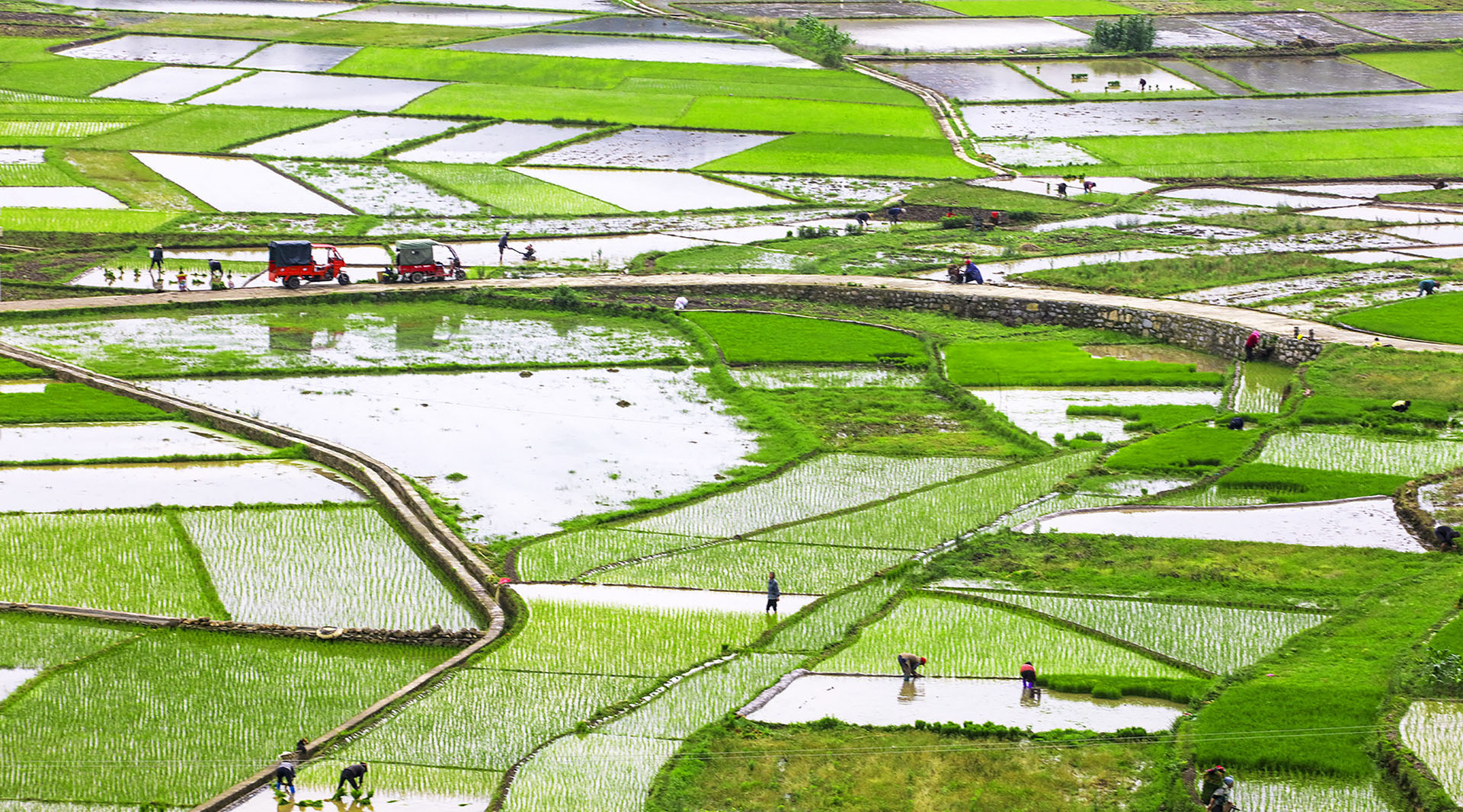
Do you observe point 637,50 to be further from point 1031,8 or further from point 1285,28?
point 1285,28

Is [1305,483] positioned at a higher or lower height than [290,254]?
lower

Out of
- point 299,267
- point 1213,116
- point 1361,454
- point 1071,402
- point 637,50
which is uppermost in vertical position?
point 637,50

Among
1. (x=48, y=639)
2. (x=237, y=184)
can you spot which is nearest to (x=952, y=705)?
(x=48, y=639)

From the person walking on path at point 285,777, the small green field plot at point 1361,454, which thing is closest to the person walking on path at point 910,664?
the person walking on path at point 285,777

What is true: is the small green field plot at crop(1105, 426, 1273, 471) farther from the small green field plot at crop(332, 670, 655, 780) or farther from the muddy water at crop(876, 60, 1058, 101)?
the muddy water at crop(876, 60, 1058, 101)

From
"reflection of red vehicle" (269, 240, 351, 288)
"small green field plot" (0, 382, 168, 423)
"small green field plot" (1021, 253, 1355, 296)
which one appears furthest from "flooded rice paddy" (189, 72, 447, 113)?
"small green field plot" (0, 382, 168, 423)

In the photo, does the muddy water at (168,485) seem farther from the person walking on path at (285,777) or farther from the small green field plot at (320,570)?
the person walking on path at (285,777)

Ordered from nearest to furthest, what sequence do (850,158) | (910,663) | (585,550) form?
(910,663) → (585,550) → (850,158)
